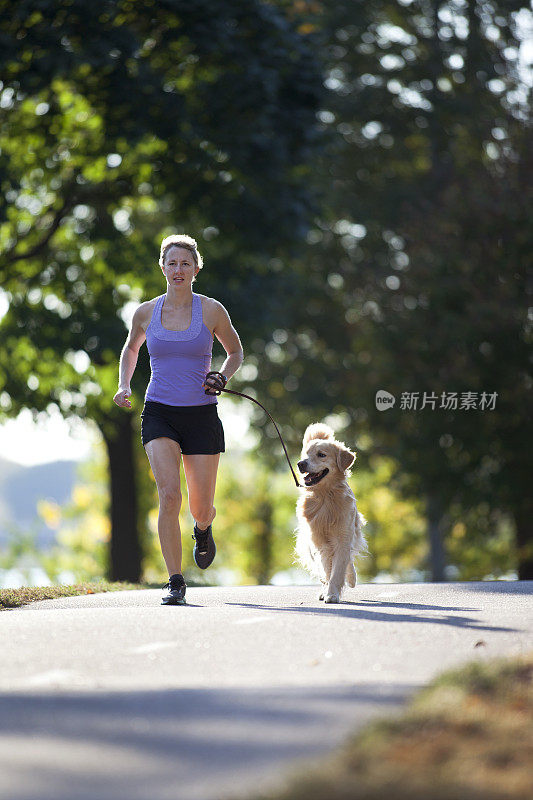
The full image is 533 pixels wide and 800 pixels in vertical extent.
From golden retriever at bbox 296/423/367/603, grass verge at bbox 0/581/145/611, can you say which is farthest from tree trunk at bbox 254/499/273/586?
golden retriever at bbox 296/423/367/603

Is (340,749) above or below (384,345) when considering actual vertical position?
above

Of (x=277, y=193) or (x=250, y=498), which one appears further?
(x=250, y=498)

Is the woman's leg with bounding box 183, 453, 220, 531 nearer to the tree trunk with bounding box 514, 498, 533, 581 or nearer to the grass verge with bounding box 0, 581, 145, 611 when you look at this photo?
the grass verge with bounding box 0, 581, 145, 611

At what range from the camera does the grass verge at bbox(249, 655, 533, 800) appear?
126 inches

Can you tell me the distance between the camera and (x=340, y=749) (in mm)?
3760

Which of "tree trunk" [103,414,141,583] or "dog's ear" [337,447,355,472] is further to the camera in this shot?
"tree trunk" [103,414,141,583]

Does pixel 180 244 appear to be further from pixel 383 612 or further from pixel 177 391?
pixel 383 612

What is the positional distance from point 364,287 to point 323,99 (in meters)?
9.80

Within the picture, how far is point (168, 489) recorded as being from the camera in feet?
28.8

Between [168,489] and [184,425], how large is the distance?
0.47 meters

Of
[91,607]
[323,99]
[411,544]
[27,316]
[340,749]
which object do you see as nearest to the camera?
[340,749]

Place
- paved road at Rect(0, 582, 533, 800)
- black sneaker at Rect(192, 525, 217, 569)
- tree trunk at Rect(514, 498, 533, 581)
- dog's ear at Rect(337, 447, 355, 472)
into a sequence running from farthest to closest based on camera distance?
1. tree trunk at Rect(514, 498, 533, 581)
2. black sneaker at Rect(192, 525, 217, 569)
3. dog's ear at Rect(337, 447, 355, 472)
4. paved road at Rect(0, 582, 533, 800)

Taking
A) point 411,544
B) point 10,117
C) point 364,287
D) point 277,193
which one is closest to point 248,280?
point 277,193

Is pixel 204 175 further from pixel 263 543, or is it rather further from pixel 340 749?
pixel 263 543
